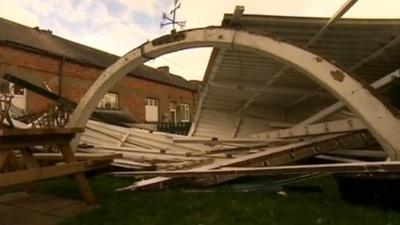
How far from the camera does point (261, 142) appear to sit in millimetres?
8914

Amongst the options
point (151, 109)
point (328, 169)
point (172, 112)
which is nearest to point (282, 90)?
point (328, 169)

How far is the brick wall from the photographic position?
835 inches

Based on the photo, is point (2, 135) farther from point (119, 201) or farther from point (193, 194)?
point (193, 194)

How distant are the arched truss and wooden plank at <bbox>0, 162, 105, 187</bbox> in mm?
2345

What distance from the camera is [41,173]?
4945 millimetres

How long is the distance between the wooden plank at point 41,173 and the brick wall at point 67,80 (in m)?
10.1

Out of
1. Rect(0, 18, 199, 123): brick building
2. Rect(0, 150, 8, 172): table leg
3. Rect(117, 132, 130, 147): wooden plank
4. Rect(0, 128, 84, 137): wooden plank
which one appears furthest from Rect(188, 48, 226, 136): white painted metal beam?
Rect(0, 18, 199, 123): brick building

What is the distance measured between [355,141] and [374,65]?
1.79 m

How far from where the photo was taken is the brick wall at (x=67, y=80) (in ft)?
69.6

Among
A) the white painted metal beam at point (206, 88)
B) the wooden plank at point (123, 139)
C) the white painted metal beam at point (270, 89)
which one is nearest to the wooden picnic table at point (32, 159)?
the white painted metal beam at point (206, 88)

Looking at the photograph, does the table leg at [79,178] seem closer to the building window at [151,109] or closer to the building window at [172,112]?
the building window at [151,109]

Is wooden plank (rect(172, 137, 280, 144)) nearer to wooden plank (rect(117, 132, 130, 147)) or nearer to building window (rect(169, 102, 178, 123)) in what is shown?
wooden plank (rect(117, 132, 130, 147))

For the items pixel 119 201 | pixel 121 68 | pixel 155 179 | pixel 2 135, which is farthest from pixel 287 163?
pixel 2 135

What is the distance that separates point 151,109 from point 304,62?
30.5 meters
